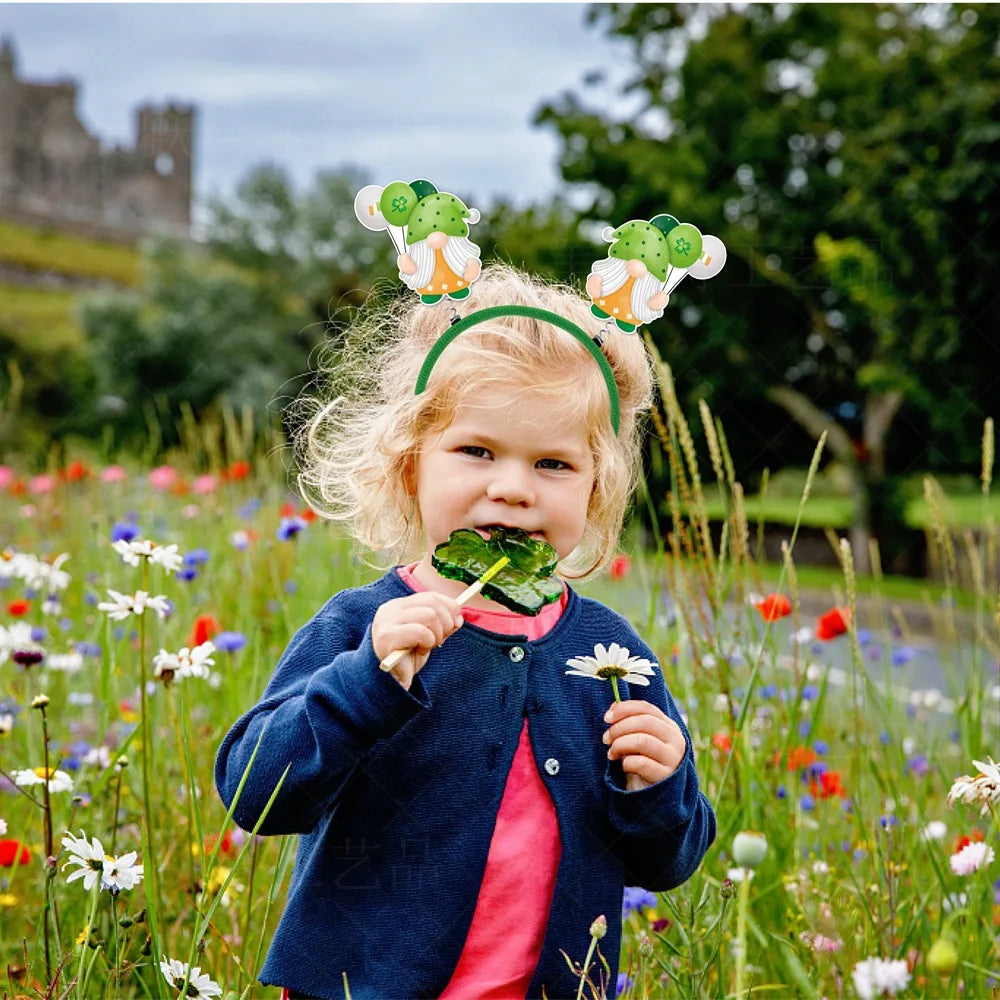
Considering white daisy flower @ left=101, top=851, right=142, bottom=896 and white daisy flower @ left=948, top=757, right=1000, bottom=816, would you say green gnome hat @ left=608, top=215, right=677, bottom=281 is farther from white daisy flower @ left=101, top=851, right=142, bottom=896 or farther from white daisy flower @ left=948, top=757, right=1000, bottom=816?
white daisy flower @ left=101, top=851, right=142, bottom=896

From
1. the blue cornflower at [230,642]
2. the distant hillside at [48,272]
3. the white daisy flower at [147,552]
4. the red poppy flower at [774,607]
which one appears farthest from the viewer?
the distant hillside at [48,272]

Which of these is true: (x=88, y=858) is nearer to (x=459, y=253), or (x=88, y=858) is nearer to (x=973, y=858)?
(x=459, y=253)

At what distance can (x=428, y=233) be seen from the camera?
127cm

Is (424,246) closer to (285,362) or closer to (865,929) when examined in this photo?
(865,929)

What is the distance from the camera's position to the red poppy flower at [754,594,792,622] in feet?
5.94

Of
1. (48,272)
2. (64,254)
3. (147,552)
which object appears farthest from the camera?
(64,254)

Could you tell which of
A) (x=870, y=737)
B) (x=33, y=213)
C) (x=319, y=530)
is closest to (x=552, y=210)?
(x=319, y=530)

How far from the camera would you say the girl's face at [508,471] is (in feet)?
3.84

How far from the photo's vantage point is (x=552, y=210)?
57.4ft

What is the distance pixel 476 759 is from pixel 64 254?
55.7m

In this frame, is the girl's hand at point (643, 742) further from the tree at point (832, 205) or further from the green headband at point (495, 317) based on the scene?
the tree at point (832, 205)

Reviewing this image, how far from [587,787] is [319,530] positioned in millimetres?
2073

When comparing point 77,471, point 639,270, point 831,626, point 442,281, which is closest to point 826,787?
point 831,626

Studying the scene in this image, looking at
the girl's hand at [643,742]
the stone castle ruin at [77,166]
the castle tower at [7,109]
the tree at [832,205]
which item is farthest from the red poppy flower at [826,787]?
the castle tower at [7,109]
